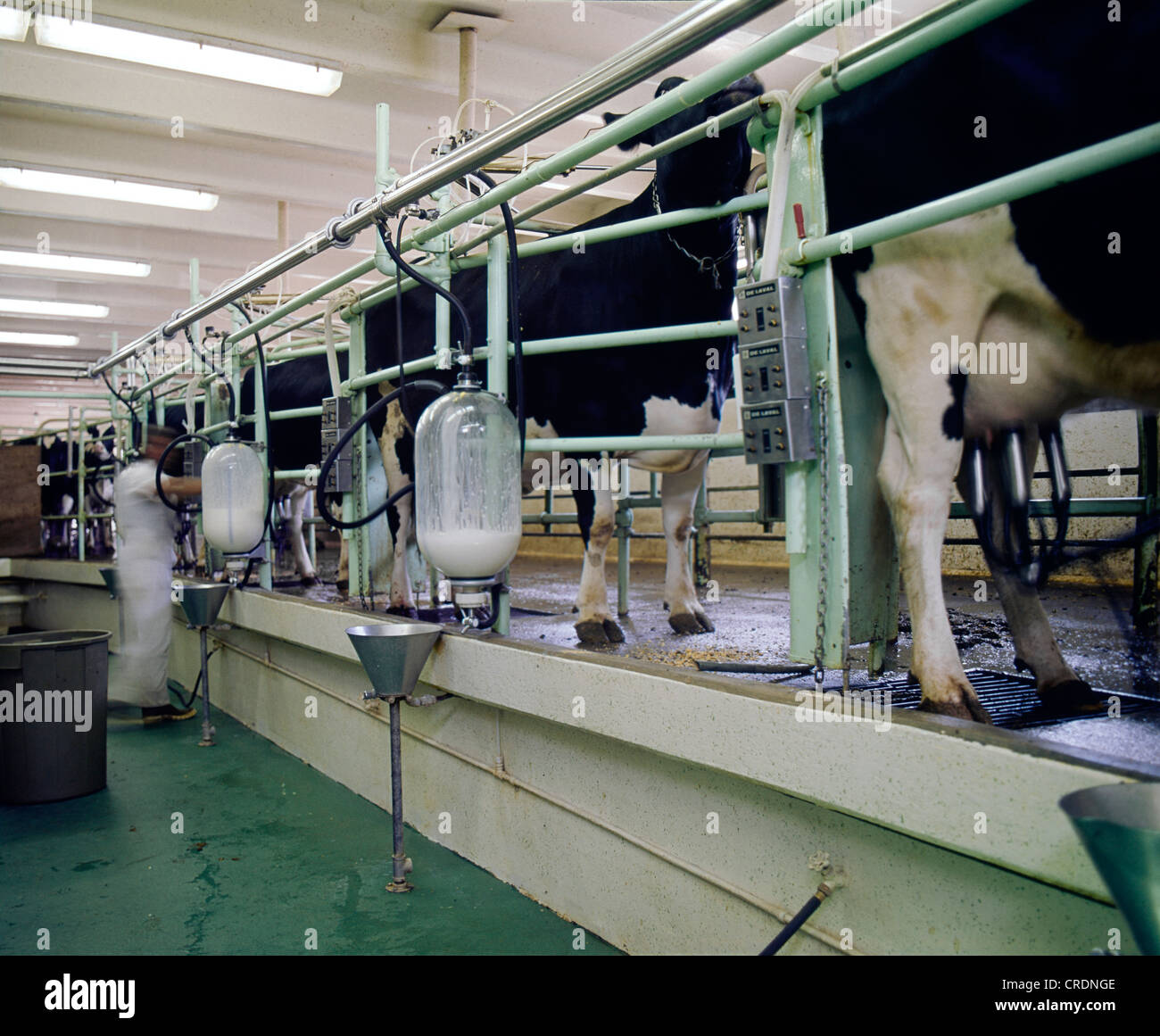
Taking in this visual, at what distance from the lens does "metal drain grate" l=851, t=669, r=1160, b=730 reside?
1649 mm

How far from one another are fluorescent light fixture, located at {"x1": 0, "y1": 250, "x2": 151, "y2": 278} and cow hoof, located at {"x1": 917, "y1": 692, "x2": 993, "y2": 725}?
1000 centimetres

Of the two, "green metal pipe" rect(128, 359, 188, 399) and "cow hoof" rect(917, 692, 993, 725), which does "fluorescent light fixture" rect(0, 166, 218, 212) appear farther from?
"cow hoof" rect(917, 692, 993, 725)

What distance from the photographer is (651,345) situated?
122 inches

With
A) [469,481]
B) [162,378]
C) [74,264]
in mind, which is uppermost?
[74,264]

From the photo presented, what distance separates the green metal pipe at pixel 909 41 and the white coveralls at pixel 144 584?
148 inches

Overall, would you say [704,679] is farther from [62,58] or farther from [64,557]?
[64,557]

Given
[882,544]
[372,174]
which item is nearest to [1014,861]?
[882,544]

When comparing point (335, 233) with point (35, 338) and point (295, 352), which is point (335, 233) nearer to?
point (295, 352)

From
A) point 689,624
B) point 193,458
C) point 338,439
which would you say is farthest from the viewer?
point 193,458

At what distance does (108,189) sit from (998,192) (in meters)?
8.14
